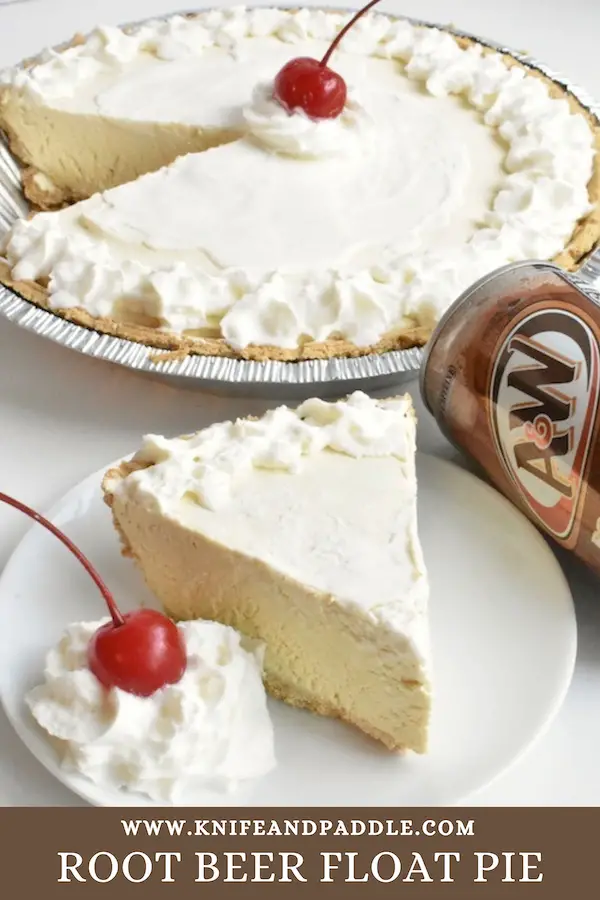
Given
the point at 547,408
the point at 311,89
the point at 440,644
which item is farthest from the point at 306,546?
the point at 311,89

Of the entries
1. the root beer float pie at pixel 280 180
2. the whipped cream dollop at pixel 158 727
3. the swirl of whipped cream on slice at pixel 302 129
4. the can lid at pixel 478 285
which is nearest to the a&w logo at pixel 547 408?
the can lid at pixel 478 285

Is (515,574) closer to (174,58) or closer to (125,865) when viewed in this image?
(125,865)

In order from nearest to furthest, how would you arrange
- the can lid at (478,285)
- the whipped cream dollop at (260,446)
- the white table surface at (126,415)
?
the white table surface at (126,415) → the whipped cream dollop at (260,446) → the can lid at (478,285)

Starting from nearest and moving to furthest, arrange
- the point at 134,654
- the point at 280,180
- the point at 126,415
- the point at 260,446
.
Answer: the point at 134,654 < the point at 260,446 < the point at 126,415 < the point at 280,180

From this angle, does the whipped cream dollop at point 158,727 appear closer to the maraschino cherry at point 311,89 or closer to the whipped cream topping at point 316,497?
the whipped cream topping at point 316,497

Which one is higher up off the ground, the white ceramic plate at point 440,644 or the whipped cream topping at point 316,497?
the whipped cream topping at point 316,497

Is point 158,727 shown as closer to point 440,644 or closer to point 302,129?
point 440,644
